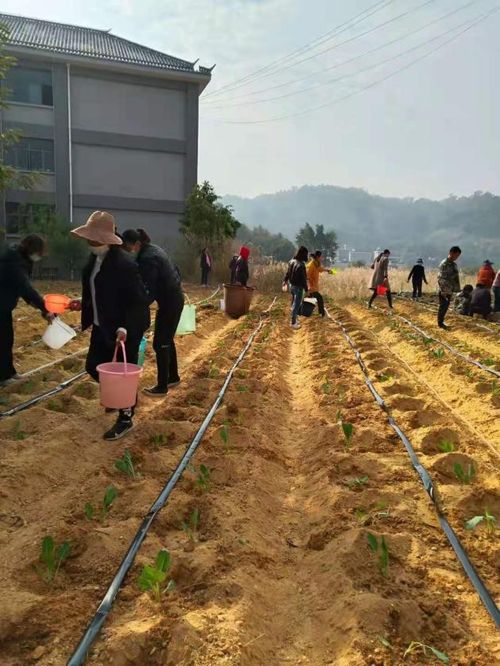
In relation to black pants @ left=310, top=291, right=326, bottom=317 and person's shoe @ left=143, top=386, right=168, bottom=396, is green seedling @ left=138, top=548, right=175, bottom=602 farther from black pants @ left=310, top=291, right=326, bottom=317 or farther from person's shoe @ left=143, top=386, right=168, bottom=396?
black pants @ left=310, top=291, right=326, bottom=317

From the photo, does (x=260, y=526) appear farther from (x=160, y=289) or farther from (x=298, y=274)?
(x=298, y=274)

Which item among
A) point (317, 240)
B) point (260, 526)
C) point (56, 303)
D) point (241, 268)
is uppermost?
point (317, 240)

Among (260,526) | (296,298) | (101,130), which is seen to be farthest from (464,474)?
(101,130)

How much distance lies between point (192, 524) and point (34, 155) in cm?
2157

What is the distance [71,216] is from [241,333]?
14.8 m

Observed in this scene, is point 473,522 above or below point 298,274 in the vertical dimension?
below

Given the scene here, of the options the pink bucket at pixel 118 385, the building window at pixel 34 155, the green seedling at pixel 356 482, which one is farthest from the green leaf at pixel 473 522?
the building window at pixel 34 155

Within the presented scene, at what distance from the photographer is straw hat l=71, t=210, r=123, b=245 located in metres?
3.83

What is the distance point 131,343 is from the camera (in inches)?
164

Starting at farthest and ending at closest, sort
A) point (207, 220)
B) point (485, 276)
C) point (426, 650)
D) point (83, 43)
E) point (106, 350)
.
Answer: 1. point (83, 43)
2. point (207, 220)
3. point (485, 276)
4. point (106, 350)
5. point (426, 650)

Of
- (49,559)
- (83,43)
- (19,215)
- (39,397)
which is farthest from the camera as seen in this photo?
(83,43)

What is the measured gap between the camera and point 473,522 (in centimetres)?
263

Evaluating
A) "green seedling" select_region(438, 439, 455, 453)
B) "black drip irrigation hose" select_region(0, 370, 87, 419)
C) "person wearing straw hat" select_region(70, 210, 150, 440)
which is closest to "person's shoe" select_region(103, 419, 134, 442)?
"person wearing straw hat" select_region(70, 210, 150, 440)

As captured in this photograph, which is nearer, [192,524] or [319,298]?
[192,524]
